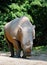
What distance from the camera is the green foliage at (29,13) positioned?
71.1 feet

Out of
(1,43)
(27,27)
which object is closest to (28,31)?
(27,27)

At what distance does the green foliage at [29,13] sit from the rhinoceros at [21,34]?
30.2 feet

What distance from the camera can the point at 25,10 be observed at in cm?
2236

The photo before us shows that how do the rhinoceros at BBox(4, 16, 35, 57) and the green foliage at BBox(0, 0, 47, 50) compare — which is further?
the green foliage at BBox(0, 0, 47, 50)

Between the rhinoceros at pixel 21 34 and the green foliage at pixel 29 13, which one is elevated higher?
the green foliage at pixel 29 13

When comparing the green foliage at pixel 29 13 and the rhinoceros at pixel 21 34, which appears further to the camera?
the green foliage at pixel 29 13

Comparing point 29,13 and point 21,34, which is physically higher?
point 29,13

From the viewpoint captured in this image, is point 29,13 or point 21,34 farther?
point 29,13

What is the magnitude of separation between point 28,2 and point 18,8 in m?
1.09

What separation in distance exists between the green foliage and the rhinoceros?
30.2 feet

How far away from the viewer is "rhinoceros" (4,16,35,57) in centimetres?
1097

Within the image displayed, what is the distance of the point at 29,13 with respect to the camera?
2302 cm

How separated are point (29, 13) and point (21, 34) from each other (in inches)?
469

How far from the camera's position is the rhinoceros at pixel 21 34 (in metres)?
11.0
